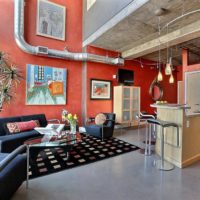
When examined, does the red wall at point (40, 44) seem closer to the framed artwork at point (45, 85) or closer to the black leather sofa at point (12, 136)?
the framed artwork at point (45, 85)

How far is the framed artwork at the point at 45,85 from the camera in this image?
15.9 ft

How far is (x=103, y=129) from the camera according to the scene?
15.7 ft

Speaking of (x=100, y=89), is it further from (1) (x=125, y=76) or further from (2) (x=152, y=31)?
(2) (x=152, y=31)

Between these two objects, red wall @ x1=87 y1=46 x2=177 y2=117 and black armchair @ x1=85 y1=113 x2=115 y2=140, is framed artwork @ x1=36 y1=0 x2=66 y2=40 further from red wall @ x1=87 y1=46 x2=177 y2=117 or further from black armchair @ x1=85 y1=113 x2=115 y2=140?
black armchair @ x1=85 y1=113 x2=115 y2=140

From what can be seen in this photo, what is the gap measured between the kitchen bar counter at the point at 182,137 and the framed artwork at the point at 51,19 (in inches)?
162

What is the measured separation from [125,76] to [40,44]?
3.57m

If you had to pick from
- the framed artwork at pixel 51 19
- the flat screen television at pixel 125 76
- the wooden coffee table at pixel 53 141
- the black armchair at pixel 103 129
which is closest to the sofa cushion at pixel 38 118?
the wooden coffee table at pixel 53 141

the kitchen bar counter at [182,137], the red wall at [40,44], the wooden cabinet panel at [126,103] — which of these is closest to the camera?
the kitchen bar counter at [182,137]

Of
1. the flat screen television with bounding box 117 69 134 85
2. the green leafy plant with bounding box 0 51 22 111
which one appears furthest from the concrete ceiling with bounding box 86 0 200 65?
the green leafy plant with bounding box 0 51 22 111

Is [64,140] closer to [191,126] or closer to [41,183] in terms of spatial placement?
[41,183]

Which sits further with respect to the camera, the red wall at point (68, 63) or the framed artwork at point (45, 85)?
the framed artwork at point (45, 85)

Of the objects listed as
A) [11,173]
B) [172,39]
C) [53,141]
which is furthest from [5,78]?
[172,39]

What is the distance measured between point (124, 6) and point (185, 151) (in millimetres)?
3413

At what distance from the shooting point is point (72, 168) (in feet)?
9.59
